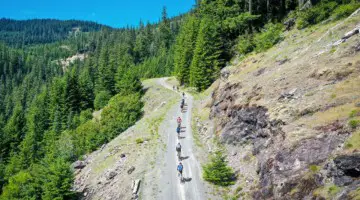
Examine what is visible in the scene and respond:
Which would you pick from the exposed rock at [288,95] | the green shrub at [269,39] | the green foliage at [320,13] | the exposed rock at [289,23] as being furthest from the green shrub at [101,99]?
the exposed rock at [288,95]

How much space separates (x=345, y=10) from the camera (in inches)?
1377

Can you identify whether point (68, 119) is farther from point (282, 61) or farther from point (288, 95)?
point (288, 95)

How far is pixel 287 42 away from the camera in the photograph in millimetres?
37781

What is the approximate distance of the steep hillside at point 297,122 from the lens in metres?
14.2

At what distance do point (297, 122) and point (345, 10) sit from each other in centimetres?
2437

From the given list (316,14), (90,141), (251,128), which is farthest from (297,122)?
(90,141)

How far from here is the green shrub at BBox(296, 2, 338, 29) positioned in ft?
128

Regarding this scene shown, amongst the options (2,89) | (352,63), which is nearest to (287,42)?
(352,63)

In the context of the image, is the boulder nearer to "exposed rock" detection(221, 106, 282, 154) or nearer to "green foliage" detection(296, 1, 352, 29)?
"exposed rock" detection(221, 106, 282, 154)

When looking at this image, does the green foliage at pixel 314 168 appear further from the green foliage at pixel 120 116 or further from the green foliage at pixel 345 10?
the green foliage at pixel 120 116

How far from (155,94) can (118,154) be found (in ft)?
90.5

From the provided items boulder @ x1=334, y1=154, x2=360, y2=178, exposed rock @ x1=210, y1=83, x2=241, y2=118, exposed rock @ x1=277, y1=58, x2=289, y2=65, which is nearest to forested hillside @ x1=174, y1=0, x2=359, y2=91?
exposed rock @ x1=277, y1=58, x2=289, y2=65

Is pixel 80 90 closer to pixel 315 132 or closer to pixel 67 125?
pixel 67 125

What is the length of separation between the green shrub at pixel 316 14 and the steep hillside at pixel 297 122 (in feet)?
15.3
